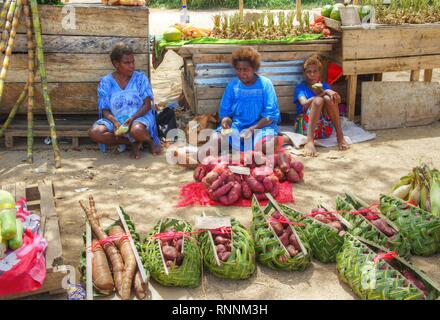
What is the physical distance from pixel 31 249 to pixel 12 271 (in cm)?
17

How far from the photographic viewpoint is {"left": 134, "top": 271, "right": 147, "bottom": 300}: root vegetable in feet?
9.83

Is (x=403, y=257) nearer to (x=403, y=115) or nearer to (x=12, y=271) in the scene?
(x=12, y=271)

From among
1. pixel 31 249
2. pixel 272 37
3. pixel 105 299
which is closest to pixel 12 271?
pixel 31 249

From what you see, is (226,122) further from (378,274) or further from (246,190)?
(378,274)

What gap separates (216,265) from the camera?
3.20 metres

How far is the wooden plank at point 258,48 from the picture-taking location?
609 centimetres

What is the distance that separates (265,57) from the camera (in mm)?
6281

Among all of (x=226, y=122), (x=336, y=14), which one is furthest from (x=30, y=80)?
(x=336, y=14)

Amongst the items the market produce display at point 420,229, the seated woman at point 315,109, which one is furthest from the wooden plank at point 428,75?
the market produce display at point 420,229

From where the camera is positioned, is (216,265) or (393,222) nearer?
(216,265)

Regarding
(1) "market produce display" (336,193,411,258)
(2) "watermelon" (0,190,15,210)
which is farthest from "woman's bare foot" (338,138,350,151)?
(2) "watermelon" (0,190,15,210)

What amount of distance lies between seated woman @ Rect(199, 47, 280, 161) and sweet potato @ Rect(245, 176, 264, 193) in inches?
32.5

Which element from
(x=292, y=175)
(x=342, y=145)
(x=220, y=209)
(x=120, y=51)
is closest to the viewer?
(x=220, y=209)

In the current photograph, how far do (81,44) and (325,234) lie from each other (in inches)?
147
